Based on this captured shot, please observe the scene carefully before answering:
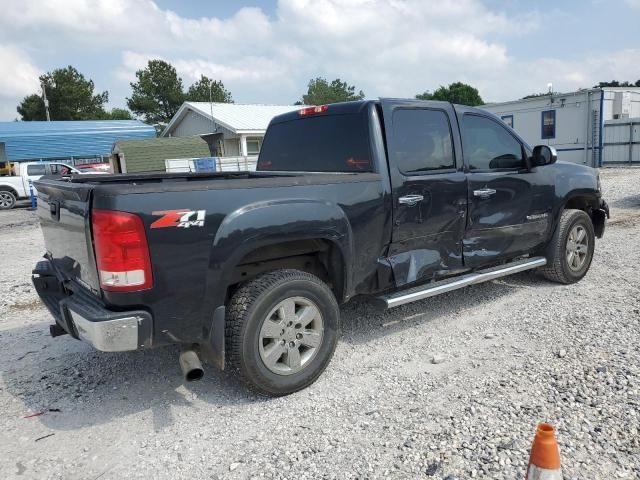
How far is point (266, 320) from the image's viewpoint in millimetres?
3270

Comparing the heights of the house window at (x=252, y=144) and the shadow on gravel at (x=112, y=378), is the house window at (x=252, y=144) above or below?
above

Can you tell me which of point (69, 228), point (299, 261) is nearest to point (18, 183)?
point (69, 228)

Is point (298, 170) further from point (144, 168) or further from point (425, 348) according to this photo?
point (144, 168)

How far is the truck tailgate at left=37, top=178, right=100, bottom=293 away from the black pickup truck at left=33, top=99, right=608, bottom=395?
2 cm

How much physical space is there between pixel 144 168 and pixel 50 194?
20.5 metres

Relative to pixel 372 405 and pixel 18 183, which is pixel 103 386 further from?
pixel 18 183

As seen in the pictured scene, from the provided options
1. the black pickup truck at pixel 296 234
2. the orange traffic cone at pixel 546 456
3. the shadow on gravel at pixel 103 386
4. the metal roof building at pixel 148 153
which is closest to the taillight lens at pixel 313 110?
the black pickup truck at pixel 296 234

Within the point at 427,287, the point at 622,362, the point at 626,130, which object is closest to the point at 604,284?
the point at 622,362

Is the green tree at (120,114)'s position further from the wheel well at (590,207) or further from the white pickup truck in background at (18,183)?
the wheel well at (590,207)

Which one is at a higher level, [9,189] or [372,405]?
[9,189]

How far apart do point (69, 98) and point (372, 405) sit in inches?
2293

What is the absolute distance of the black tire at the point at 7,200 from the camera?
60.4ft

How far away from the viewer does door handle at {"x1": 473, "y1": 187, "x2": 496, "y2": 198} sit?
4508 millimetres

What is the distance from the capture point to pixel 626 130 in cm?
2256
